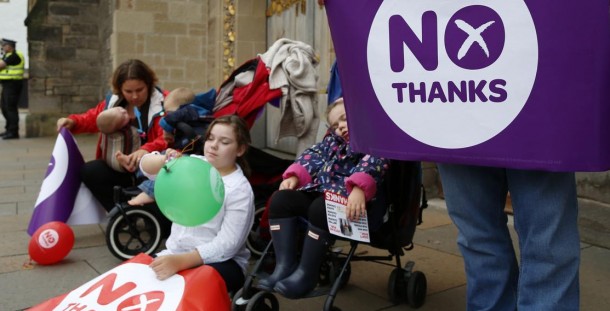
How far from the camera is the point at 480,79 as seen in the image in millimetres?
1771

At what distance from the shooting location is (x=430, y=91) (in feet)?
6.17

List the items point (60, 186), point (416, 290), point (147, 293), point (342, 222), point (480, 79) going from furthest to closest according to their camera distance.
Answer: point (60, 186) < point (416, 290) < point (342, 222) < point (147, 293) < point (480, 79)

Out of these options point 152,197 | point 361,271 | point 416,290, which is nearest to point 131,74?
point 152,197

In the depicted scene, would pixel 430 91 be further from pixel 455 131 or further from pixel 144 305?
pixel 144 305

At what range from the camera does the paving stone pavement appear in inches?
120

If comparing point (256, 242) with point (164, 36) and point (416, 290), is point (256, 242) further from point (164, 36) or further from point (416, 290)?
point (164, 36)

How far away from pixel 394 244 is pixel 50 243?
213 cm

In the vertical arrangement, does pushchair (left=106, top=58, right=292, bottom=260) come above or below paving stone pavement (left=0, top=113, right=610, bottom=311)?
above

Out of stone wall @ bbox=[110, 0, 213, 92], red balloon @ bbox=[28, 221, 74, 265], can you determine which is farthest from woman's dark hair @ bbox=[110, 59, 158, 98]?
stone wall @ bbox=[110, 0, 213, 92]

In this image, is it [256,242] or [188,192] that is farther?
[256,242]

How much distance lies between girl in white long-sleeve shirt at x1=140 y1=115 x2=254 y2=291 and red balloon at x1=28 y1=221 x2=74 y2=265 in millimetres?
1249

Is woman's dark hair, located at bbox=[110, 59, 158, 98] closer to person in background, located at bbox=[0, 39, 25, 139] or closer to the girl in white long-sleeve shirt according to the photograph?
the girl in white long-sleeve shirt

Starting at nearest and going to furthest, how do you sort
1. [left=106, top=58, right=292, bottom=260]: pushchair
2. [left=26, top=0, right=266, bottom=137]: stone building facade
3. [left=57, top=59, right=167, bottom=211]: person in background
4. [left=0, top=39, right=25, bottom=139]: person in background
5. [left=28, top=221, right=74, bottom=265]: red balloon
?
[left=28, top=221, right=74, bottom=265]: red balloon → [left=106, top=58, right=292, bottom=260]: pushchair → [left=57, top=59, right=167, bottom=211]: person in background → [left=26, top=0, right=266, bottom=137]: stone building facade → [left=0, top=39, right=25, bottom=139]: person in background

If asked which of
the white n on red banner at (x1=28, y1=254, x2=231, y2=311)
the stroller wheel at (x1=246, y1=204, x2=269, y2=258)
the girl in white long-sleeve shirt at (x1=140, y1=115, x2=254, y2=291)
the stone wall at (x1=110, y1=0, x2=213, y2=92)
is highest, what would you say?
the stone wall at (x1=110, y1=0, x2=213, y2=92)
